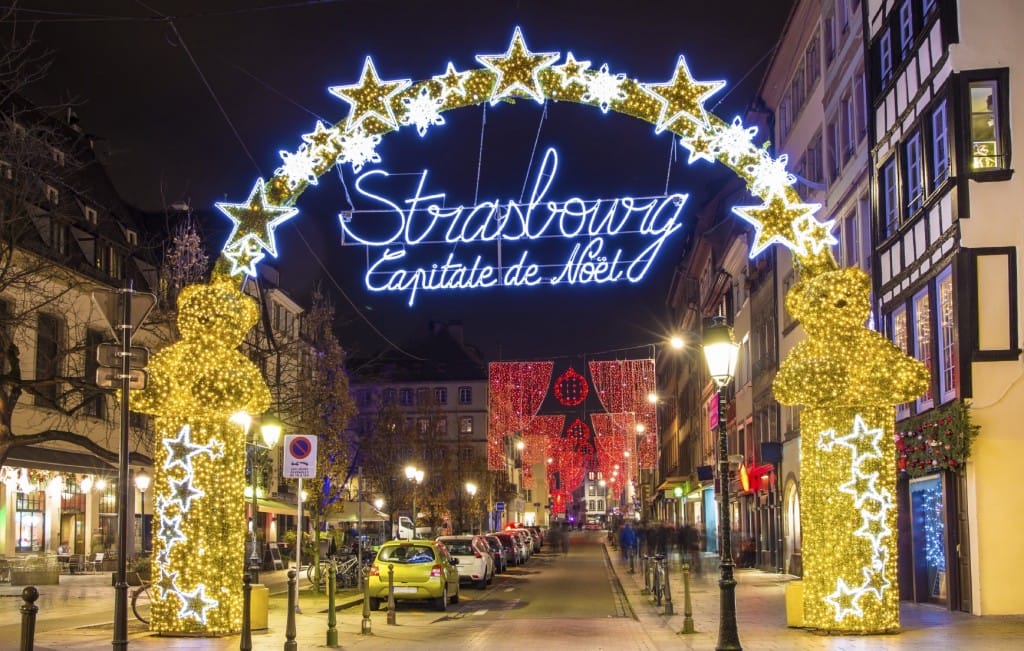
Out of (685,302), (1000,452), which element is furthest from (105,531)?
(685,302)

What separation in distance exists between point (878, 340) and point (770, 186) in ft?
8.26

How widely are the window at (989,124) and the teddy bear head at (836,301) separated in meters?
5.62

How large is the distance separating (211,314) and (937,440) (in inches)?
482

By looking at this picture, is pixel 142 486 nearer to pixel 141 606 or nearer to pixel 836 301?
pixel 141 606

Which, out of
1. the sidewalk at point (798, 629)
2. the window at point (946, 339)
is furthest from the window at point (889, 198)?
the sidewalk at point (798, 629)

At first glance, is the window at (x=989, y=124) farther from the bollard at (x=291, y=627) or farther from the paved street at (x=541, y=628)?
the bollard at (x=291, y=627)

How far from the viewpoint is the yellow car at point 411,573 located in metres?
25.5

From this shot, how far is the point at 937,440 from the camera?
20781mm

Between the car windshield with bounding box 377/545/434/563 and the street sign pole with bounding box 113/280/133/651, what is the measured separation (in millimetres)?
13288

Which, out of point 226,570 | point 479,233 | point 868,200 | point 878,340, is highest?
point 868,200

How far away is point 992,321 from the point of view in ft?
66.3

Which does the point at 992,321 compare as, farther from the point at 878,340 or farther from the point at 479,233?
the point at 479,233

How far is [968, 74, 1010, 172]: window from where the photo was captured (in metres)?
20.3

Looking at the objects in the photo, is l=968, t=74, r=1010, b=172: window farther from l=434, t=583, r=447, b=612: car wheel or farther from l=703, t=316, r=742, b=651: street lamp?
l=434, t=583, r=447, b=612: car wheel
